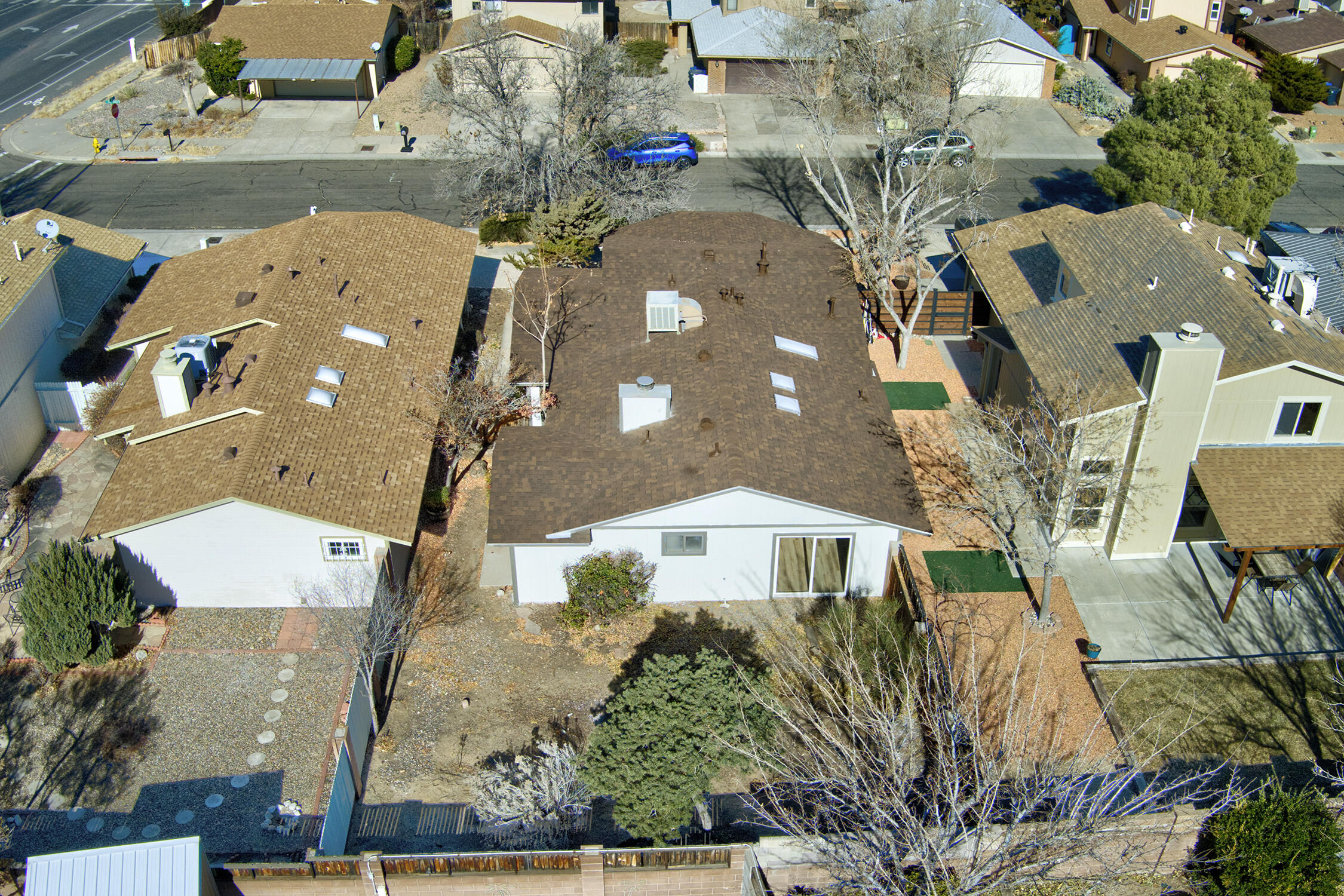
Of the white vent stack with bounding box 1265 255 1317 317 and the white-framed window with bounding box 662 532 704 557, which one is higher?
the white vent stack with bounding box 1265 255 1317 317

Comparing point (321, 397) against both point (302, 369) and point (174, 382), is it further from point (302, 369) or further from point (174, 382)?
point (174, 382)

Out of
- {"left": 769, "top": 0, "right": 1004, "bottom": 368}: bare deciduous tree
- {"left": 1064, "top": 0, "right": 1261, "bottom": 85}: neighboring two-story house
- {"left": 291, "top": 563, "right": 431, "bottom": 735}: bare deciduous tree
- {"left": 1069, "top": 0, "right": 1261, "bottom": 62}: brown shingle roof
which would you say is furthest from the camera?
{"left": 1064, "top": 0, "right": 1261, "bottom": 85}: neighboring two-story house

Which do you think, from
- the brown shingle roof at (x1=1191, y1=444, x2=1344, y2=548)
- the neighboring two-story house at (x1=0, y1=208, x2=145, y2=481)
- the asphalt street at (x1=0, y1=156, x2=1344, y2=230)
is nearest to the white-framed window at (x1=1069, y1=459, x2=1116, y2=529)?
the brown shingle roof at (x1=1191, y1=444, x2=1344, y2=548)

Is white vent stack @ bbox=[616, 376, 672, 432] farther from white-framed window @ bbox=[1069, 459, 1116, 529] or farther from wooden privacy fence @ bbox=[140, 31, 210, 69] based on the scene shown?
wooden privacy fence @ bbox=[140, 31, 210, 69]

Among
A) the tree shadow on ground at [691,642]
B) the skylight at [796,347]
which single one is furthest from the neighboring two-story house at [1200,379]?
the tree shadow on ground at [691,642]

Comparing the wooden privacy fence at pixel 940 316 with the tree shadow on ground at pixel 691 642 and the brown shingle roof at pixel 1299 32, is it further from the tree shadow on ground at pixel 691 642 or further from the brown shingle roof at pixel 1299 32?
the brown shingle roof at pixel 1299 32

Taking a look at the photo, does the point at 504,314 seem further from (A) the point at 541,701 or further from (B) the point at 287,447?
(A) the point at 541,701
